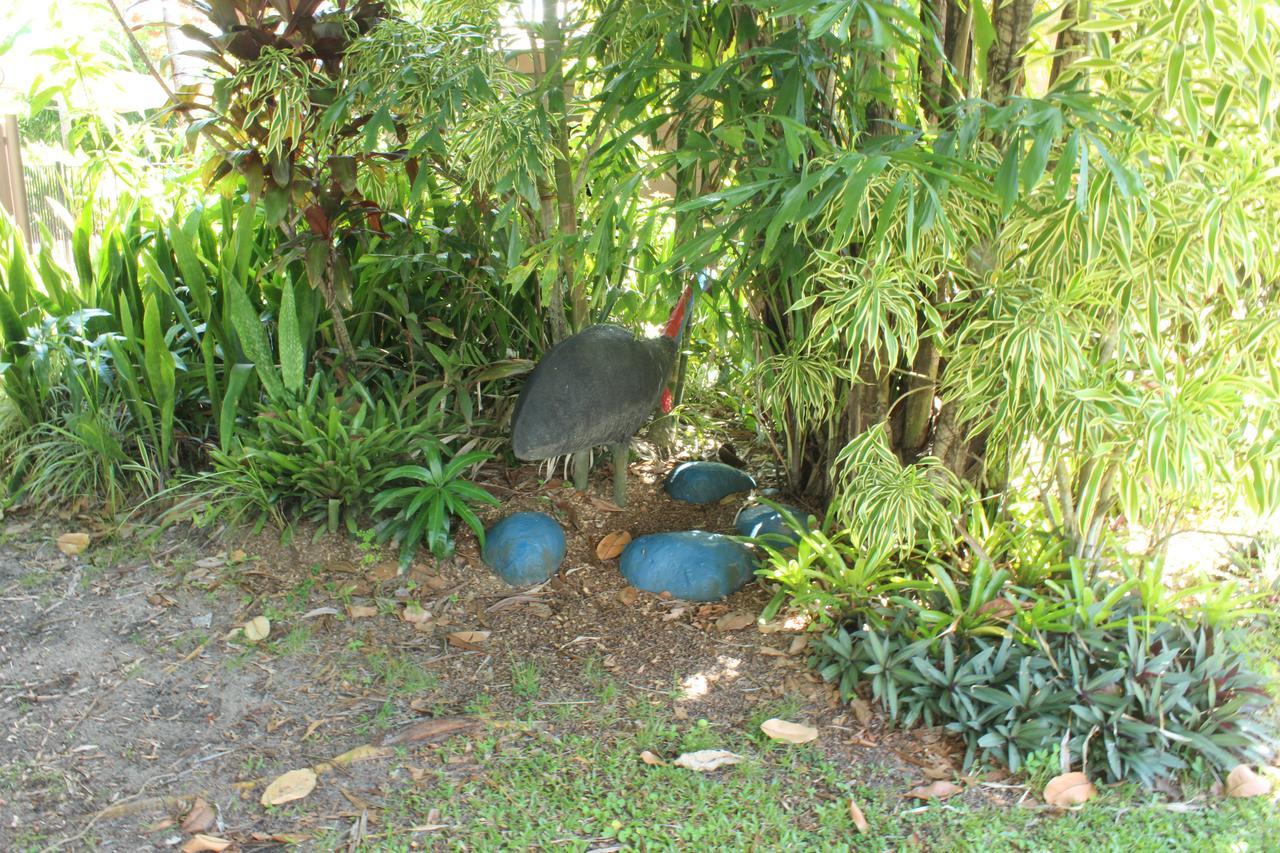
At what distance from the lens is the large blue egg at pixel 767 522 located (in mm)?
2787

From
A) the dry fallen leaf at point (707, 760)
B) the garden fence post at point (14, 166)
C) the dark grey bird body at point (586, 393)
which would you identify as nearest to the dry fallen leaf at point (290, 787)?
the dry fallen leaf at point (707, 760)

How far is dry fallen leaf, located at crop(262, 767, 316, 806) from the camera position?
1979 mm

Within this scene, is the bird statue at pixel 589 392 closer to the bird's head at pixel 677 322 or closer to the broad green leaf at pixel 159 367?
the bird's head at pixel 677 322

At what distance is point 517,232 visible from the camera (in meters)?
2.71

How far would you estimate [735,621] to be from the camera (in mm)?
2607

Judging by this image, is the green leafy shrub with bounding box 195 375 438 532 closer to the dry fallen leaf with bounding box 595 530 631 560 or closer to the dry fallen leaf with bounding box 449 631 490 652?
the dry fallen leaf with bounding box 449 631 490 652

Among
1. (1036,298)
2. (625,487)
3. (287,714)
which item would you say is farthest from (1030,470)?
(287,714)

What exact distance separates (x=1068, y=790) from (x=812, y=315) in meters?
1.29

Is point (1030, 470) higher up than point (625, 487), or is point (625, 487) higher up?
point (1030, 470)

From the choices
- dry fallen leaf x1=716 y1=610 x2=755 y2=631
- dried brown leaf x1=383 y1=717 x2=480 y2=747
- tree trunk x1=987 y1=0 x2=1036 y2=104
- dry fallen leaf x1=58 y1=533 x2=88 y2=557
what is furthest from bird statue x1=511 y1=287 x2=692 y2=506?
dry fallen leaf x1=58 y1=533 x2=88 y2=557

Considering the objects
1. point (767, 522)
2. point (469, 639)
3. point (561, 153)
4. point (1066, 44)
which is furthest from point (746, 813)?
point (1066, 44)

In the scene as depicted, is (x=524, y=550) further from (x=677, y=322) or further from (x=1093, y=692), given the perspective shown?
(x=1093, y=692)

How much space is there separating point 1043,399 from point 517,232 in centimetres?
143

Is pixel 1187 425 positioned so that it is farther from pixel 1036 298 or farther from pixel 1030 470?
pixel 1030 470
